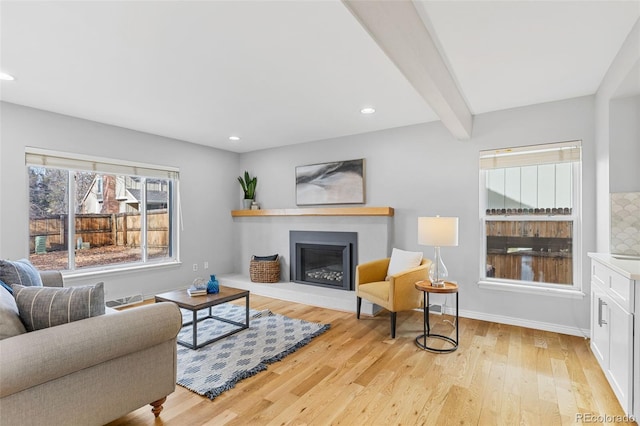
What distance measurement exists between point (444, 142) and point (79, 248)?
4534mm

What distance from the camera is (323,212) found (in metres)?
4.46

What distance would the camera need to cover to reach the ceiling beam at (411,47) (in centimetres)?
140

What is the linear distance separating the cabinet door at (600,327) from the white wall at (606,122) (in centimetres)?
46

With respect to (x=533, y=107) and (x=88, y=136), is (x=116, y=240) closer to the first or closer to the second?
(x=88, y=136)

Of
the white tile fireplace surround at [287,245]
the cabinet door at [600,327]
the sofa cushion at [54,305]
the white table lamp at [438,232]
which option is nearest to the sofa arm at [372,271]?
the white tile fireplace surround at [287,245]

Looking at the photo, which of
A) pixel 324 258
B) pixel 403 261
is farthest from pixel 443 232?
pixel 324 258

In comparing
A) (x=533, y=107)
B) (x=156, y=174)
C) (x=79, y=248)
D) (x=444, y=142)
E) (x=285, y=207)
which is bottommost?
(x=79, y=248)

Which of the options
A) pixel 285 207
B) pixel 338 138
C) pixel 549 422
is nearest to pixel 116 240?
pixel 285 207

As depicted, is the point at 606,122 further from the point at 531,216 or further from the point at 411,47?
the point at 411,47

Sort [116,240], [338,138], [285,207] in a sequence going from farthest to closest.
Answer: [285,207]
[338,138]
[116,240]

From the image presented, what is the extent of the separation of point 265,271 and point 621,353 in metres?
3.93

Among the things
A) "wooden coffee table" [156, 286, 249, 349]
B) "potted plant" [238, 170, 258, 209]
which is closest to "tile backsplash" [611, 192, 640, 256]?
"wooden coffee table" [156, 286, 249, 349]

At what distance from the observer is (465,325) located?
11.2ft

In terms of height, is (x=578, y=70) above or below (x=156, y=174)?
above
